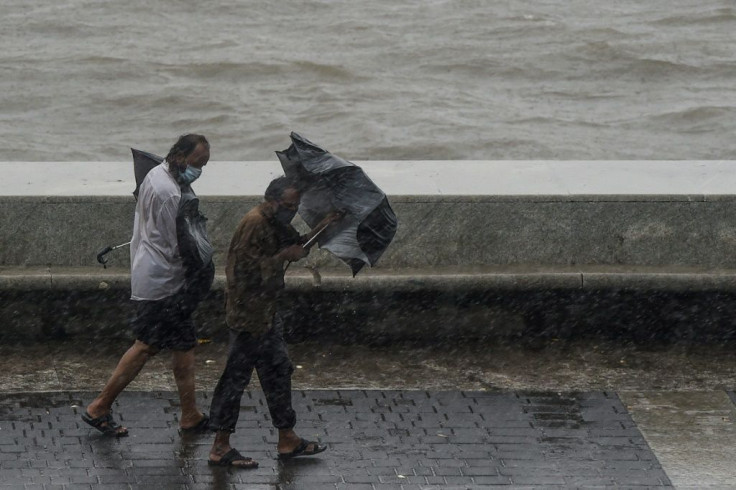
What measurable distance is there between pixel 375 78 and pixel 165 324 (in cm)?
1745

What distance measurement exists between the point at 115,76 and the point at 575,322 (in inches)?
679

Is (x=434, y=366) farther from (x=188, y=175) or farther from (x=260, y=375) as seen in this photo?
(x=188, y=175)

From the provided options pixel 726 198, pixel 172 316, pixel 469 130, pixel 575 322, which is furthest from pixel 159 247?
pixel 469 130

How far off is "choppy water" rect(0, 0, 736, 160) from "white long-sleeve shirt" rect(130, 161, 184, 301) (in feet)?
43.2

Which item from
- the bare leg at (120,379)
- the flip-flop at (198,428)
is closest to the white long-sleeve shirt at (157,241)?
the bare leg at (120,379)

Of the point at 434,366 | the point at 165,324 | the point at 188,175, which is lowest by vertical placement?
the point at 434,366

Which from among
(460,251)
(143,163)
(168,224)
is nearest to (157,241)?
(168,224)

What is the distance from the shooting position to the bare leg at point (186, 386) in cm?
718

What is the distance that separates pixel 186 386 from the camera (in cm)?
718

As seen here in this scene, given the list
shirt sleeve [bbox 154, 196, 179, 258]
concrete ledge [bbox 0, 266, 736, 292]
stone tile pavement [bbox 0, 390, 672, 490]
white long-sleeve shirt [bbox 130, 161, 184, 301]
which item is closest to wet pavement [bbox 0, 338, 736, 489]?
stone tile pavement [bbox 0, 390, 672, 490]

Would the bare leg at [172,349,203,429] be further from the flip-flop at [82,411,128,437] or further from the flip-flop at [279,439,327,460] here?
the flip-flop at [279,439,327,460]

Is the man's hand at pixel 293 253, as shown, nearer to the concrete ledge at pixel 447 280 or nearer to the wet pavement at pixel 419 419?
the wet pavement at pixel 419 419

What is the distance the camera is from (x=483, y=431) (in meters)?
7.26

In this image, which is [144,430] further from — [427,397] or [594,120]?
[594,120]
